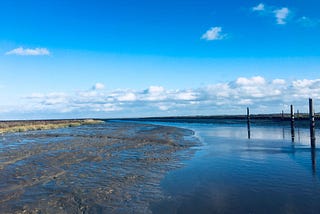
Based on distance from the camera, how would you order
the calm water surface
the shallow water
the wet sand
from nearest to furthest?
1. the calm water surface
2. the shallow water
3. the wet sand

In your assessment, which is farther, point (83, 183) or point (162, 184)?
point (83, 183)

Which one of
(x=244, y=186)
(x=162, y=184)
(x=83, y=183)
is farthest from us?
(x=83, y=183)

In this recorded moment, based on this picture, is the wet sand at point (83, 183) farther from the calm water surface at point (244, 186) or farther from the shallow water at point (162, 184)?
the calm water surface at point (244, 186)

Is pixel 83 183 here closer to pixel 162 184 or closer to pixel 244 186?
pixel 162 184

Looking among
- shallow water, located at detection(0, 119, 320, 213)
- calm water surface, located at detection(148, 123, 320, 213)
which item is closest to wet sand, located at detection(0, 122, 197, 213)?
shallow water, located at detection(0, 119, 320, 213)

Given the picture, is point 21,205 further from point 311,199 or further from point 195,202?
point 311,199

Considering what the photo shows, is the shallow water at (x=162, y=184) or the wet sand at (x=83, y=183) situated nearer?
the shallow water at (x=162, y=184)

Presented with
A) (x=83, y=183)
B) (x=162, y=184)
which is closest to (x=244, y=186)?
(x=162, y=184)

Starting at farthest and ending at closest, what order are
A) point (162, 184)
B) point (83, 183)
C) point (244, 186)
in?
point (83, 183) < point (162, 184) < point (244, 186)

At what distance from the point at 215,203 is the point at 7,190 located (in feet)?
24.6

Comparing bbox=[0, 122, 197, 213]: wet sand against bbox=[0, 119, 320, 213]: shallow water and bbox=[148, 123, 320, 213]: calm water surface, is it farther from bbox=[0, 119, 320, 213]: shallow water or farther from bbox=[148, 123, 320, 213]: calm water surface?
bbox=[148, 123, 320, 213]: calm water surface

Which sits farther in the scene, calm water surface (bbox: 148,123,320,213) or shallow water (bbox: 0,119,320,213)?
shallow water (bbox: 0,119,320,213)

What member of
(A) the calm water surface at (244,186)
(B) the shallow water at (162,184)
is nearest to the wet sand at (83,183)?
(B) the shallow water at (162,184)

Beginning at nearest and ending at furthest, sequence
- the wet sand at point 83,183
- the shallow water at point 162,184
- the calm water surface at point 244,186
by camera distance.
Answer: the calm water surface at point 244,186 < the shallow water at point 162,184 < the wet sand at point 83,183
